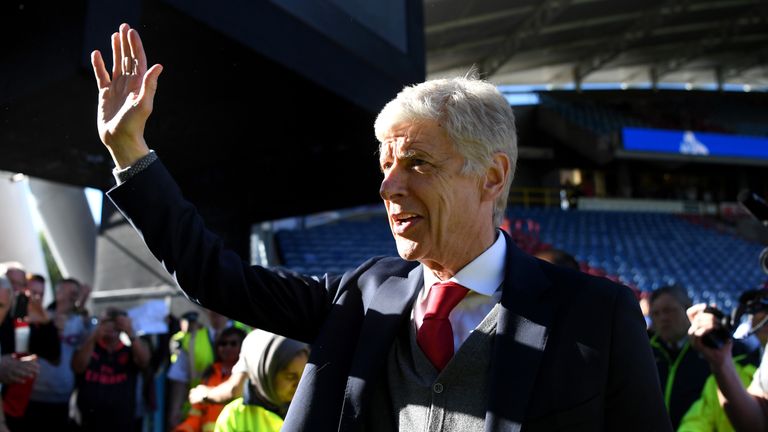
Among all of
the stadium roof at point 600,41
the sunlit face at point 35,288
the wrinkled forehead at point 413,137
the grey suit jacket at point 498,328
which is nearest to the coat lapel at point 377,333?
the grey suit jacket at point 498,328

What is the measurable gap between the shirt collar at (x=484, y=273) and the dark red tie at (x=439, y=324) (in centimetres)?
2

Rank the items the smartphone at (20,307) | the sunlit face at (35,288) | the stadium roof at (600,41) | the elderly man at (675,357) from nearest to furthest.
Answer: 1. the elderly man at (675,357)
2. the smartphone at (20,307)
3. the sunlit face at (35,288)
4. the stadium roof at (600,41)

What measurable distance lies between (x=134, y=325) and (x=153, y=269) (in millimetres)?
2441

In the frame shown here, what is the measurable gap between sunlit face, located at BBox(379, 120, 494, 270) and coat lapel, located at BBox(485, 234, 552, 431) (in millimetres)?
143

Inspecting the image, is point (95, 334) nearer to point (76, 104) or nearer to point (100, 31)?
point (76, 104)

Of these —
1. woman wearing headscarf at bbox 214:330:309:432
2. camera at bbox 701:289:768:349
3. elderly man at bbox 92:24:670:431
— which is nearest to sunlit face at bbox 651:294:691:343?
camera at bbox 701:289:768:349

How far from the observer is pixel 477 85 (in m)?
1.49

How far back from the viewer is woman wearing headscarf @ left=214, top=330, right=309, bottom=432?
276 cm

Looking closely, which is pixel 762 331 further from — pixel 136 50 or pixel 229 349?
pixel 136 50

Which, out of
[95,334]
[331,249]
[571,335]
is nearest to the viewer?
[571,335]

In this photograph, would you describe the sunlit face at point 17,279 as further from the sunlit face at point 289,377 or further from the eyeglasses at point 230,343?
the sunlit face at point 289,377

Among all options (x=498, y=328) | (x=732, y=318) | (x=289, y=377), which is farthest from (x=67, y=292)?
(x=498, y=328)

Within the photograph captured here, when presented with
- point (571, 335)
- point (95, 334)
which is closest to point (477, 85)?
point (571, 335)

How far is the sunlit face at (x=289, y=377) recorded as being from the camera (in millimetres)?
2760
